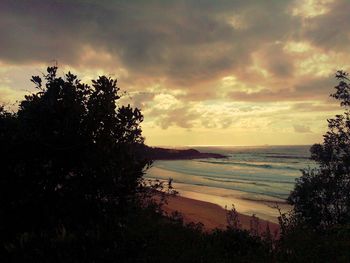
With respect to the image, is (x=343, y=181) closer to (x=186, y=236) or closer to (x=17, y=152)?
(x=186, y=236)

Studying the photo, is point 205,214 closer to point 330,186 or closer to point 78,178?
point 330,186

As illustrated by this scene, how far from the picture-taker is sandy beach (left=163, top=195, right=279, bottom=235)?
28.1 meters

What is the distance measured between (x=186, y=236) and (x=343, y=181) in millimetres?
12323

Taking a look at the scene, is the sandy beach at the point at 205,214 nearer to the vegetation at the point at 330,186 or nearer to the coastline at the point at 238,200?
the coastline at the point at 238,200

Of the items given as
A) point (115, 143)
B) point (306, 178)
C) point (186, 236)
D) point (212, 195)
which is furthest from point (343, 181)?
point (212, 195)

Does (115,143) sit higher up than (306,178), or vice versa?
(115,143)

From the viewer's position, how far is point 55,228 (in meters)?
7.82

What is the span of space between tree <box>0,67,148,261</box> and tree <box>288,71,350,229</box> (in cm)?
1219

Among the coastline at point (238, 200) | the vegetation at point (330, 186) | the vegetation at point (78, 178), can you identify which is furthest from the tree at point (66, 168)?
the coastline at point (238, 200)

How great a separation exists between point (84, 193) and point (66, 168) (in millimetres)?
842

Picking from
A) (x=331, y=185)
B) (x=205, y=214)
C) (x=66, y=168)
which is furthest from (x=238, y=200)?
(x=66, y=168)

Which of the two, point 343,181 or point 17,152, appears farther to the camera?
point 343,181

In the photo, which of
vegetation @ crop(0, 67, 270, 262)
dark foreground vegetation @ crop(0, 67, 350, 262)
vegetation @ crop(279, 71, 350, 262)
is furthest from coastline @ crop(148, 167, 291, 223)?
vegetation @ crop(0, 67, 270, 262)

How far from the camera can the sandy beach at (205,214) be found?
92.1 feet
